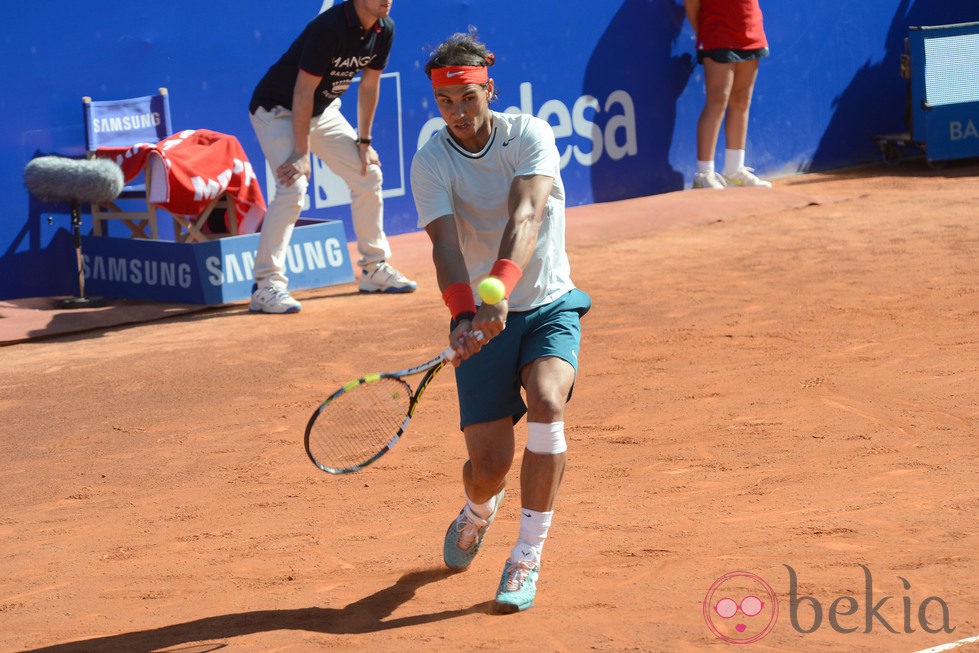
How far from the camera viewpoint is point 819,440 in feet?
18.1

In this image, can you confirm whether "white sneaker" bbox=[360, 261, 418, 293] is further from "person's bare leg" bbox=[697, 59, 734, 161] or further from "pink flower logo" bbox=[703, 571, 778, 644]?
"pink flower logo" bbox=[703, 571, 778, 644]

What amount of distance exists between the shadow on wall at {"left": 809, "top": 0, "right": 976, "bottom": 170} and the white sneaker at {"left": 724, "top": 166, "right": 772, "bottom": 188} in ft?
5.58

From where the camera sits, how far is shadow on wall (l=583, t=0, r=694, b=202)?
496 inches

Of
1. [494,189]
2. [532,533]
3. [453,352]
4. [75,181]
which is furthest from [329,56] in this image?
[532,533]

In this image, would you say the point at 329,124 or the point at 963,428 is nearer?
the point at 963,428

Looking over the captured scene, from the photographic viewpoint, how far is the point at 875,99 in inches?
576

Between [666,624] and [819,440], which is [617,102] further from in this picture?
[666,624]

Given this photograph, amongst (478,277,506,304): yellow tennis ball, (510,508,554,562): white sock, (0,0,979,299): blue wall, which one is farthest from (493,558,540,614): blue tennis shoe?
(0,0,979,299): blue wall

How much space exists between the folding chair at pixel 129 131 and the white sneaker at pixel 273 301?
117 cm

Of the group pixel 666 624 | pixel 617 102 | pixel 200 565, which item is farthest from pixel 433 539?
pixel 617 102

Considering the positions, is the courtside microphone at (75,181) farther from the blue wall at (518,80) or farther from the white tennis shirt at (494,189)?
the white tennis shirt at (494,189)

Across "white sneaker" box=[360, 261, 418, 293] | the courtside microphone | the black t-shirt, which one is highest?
the black t-shirt

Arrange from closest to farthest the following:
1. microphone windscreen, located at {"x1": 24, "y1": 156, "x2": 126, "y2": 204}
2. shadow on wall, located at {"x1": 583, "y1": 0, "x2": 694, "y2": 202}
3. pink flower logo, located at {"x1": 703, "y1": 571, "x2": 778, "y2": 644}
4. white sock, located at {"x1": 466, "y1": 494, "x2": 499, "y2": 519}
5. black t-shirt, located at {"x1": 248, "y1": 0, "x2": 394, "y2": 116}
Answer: pink flower logo, located at {"x1": 703, "y1": 571, "x2": 778, "y2": 644}
white sock, located at {"x1": 466, "y1": 494, "x2": 499, "y2": 519}
black t-shirt, located at {"x1": 248, "y1": 0, "x2": 394, "y2": 116}
microphone windscreen, located at {"x1": 24, "y1": 156, "x2": 126, "y2": 204}
shadow on wall, located at {"x1": 583, "y1": 0, "x2": 694, "y2": 202}

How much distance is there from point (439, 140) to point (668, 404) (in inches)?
92.1
